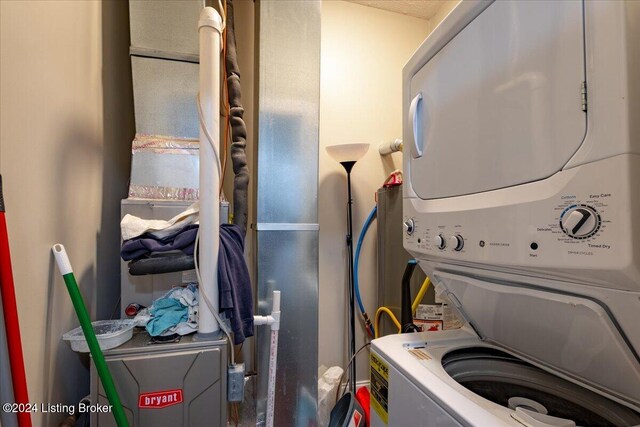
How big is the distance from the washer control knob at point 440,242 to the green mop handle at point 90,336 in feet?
3.60

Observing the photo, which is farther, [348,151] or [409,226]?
[348,151]

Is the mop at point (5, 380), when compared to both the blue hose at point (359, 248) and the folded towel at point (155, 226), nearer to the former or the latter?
the folded towel at point (155, 226)

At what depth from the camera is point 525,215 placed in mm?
559

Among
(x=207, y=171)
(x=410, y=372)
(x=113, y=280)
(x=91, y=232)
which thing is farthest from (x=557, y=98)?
(x=113, y=280)

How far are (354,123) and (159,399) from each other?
2.10m

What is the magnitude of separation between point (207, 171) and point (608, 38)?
111cm

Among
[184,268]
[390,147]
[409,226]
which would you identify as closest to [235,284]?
[184,268]

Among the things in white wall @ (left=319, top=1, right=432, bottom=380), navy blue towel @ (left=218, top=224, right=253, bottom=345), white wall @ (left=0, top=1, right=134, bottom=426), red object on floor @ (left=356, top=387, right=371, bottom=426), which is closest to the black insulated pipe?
navy blue towel @ (left=218, top=224, right=253, bottom=345)

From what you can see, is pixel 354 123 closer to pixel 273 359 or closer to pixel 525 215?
pixel 273 359

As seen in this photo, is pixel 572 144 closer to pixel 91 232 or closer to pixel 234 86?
pixel 234 86

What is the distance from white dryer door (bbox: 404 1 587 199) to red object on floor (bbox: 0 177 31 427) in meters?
1.12

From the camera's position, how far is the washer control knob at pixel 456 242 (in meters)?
0.71

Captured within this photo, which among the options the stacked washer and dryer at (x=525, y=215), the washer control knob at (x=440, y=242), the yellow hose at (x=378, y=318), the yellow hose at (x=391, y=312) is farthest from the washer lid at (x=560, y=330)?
the yellow hose at (x=378, y=318)

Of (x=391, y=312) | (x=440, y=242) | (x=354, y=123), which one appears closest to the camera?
(x=440, y=242)
